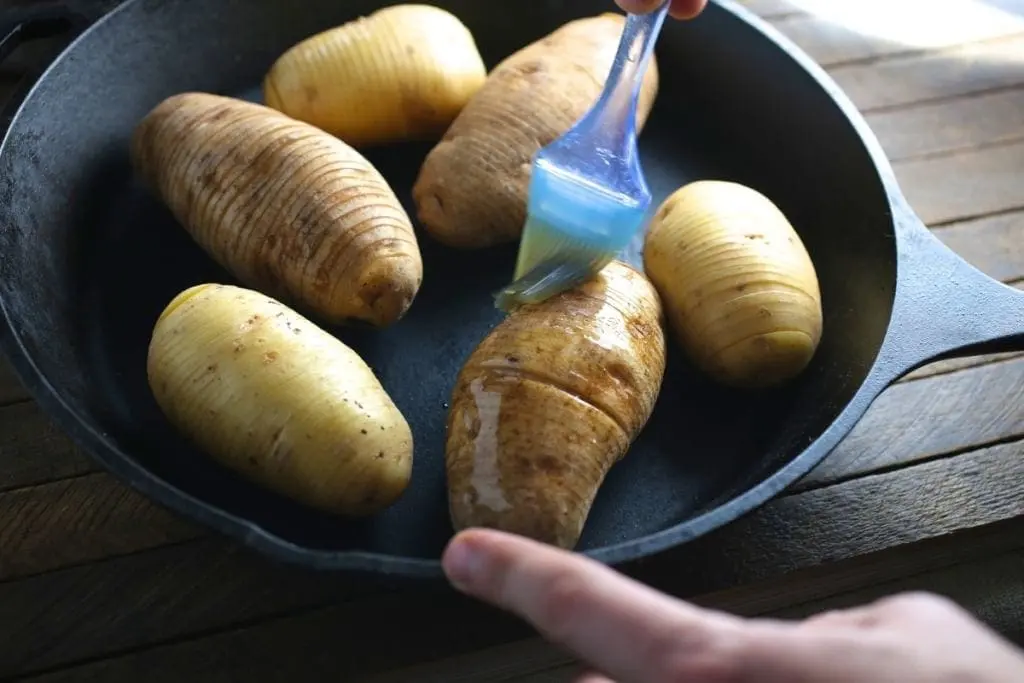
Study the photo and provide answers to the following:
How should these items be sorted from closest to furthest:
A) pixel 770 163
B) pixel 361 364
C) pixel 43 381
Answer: pixel 43 381 < pixel 361 364 < pixel 770 163

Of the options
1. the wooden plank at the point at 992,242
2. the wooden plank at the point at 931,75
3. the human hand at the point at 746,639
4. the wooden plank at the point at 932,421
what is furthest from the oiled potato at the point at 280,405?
the wooden plank at the point at 931,75

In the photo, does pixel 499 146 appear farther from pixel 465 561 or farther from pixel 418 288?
pixel 465 561

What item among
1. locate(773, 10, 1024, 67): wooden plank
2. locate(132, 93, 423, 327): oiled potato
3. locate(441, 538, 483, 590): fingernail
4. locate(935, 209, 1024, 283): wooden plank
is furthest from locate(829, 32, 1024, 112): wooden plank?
locate(441, 538, 483, 590): fingernail

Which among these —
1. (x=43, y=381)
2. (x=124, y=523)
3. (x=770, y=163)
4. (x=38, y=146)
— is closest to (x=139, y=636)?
A: (x=124, y=523)

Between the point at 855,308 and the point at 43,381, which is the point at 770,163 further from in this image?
the point at 43,381

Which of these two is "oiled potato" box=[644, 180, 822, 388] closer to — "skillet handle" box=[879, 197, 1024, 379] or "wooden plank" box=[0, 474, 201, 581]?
"skillet handle" box=[879, 197, 1024, 379]

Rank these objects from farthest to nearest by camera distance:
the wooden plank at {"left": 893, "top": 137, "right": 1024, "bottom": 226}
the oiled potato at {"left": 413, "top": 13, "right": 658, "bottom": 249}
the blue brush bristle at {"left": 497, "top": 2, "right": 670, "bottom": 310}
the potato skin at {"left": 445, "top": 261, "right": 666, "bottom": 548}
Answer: the wooden plank at {"left": 893, "top": 137, "right": 1024, "bottom": 226}, the oiled potato at {"left": 413, "top": 13, "right": 658, "bottom": 249}, the blue brush bristle at {"left": 497, "top": 2, "right": 670, "bottom": 310}, the potato skin at {"left": 445, "top": 261, "right": 666, "bottom": 548}
